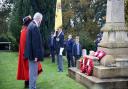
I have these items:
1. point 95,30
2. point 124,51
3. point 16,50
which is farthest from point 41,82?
point 95,30

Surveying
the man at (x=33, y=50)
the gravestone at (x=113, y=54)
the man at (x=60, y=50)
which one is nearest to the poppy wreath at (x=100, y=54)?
the gravestone at (x=113, y=54)

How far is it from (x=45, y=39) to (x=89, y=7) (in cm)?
2099

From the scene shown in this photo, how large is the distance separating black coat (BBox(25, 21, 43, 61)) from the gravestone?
210cm

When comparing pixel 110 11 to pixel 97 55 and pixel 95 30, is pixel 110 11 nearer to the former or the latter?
pixel 97 55

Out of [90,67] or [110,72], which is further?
[90,67]

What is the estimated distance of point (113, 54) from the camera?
43.1 ft

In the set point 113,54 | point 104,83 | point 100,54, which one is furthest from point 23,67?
point 113,54

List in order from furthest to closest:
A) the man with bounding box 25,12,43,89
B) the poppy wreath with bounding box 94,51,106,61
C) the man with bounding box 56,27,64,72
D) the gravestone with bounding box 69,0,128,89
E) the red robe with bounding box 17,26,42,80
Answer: the man with bounding box 56,27,64,72, the poppy wreath with bounding box 94,51,106,61, the gravestone with bounding box 69,0,128,89, the red robe with bounding box 17,26,42,80, the man with bounding box 25,12,43,89

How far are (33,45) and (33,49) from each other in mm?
111

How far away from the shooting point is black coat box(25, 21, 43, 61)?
34.3 feet

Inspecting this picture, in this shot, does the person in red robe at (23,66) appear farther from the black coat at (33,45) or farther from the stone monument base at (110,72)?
the stone monument base at (110,72)

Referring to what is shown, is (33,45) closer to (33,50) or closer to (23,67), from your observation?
(33,50)

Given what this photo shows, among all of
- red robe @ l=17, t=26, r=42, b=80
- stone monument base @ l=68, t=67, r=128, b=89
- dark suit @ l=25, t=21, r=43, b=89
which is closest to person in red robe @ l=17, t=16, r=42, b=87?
red robe @ l=17, t=26, r=42, b=80

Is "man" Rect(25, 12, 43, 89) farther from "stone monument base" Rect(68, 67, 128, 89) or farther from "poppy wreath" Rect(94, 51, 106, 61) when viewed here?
"poppy wreath" Rect(94, 51, 106, 61)
